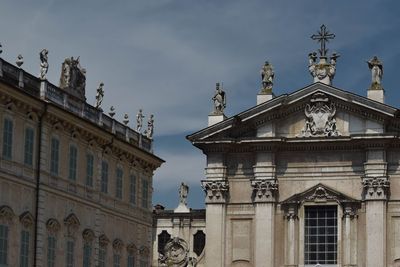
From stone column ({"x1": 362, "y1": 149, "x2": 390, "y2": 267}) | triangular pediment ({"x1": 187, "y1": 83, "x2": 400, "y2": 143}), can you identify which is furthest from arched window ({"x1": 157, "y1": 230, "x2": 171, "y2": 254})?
stone column ({"x1": 362, "y1": 149, "x2": 390, "y2": 267})

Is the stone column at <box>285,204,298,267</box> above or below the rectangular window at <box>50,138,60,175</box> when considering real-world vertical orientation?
below

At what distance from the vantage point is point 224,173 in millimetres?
61000

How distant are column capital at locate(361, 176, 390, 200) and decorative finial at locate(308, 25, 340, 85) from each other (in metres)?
6.10

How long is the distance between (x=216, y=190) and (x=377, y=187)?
879cm

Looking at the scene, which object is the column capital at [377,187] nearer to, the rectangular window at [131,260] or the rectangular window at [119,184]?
the rectangular window at [131,260]

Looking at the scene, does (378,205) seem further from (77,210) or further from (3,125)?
(3,125)

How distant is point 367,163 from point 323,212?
3.53 metres

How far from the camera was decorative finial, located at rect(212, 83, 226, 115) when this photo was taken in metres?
61.8

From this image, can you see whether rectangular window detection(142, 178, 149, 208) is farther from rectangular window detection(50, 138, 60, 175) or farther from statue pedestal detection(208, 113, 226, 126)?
rectangular window detection(50, 138, 60, 175)

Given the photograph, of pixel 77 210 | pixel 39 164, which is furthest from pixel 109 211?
pixel 39 164

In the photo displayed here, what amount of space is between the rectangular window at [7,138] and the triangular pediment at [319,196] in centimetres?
2133

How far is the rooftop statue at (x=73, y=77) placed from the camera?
49.2 m

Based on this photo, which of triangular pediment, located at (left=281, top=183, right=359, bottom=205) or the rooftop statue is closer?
the rooftop statue

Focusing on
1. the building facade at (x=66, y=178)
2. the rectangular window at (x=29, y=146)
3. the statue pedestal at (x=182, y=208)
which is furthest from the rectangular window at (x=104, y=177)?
the statue pedestal at (x=182, y=208)
